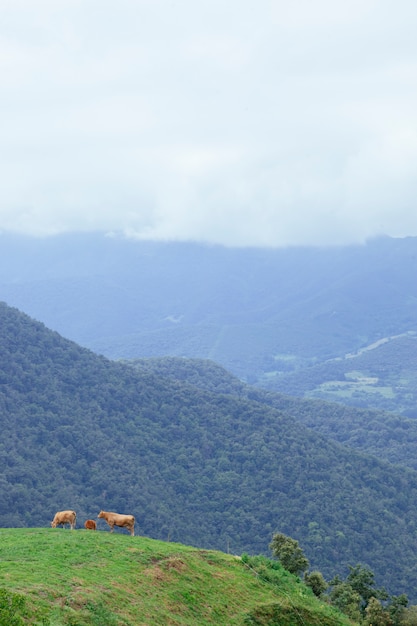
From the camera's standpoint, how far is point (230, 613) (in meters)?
22.7

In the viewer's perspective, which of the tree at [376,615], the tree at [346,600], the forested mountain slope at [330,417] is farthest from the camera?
the forested mountain slope at [330,417]

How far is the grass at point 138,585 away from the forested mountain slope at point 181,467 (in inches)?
1804

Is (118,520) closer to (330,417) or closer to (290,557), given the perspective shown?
(290,557)

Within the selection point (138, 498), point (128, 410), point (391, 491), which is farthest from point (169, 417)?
point (391, 491)

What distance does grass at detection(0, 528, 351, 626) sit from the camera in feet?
60.3

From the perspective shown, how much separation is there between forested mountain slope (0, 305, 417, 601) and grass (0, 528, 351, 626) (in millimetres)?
45823

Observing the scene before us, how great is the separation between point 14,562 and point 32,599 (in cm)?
396

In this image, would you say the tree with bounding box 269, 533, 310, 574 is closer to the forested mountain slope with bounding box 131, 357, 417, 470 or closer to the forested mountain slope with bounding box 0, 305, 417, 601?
the forested mountain slope with bounding box 0, 305, 417, 601

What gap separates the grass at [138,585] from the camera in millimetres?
18391

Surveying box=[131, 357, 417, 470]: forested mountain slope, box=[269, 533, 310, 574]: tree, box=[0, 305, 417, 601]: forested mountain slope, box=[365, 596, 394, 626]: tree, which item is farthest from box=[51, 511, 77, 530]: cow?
box=[131, 357, 417, 470]: forested mountain slope

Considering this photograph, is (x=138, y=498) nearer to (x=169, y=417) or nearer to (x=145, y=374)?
(x=169, y=417)

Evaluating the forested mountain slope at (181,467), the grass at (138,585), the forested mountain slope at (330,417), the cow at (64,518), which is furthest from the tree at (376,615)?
the forested mountain slope at (330,417)

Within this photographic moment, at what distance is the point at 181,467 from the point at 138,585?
250ft

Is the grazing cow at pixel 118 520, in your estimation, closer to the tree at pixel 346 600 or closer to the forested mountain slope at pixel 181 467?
the tree at pixel 346 600
